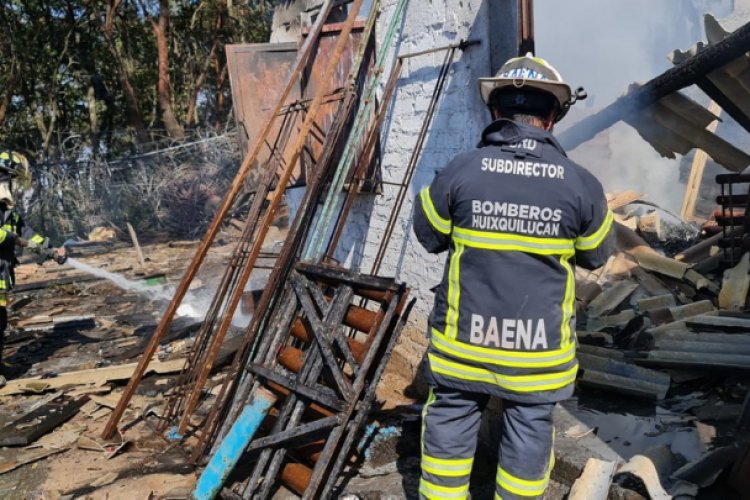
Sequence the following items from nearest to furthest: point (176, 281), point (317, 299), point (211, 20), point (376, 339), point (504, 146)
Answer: point (504, 146)
point (376, 339)
point (317, 299)
point (176, 281)
point (211, 20)

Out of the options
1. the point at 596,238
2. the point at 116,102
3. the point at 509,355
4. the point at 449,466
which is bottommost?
the point at 449,466

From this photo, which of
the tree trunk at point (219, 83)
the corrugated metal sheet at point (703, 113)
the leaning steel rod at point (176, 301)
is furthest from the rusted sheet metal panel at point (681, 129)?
the tree trunk at point (219, 83)

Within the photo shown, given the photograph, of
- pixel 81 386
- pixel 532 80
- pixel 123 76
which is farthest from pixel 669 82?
pixel 123 76

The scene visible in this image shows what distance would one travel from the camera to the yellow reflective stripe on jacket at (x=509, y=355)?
2305mm

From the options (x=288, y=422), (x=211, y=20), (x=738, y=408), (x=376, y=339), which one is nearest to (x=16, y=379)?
(x=288, y=422)

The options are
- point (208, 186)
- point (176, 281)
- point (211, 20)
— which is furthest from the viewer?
point (211, 20)

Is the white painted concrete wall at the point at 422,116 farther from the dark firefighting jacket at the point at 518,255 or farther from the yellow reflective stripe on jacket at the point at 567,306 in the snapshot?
the yellow reflective stripe on jacket at the point at 567,306

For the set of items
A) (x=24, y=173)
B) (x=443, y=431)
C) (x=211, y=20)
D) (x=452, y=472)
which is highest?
(x=211, y=20)

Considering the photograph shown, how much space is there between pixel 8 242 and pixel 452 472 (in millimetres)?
5325

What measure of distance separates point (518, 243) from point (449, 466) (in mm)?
985

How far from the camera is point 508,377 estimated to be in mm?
2309

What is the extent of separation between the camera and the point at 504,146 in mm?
2342

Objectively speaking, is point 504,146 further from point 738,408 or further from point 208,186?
point 208,186

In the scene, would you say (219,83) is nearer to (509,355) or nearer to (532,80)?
(532,80)
